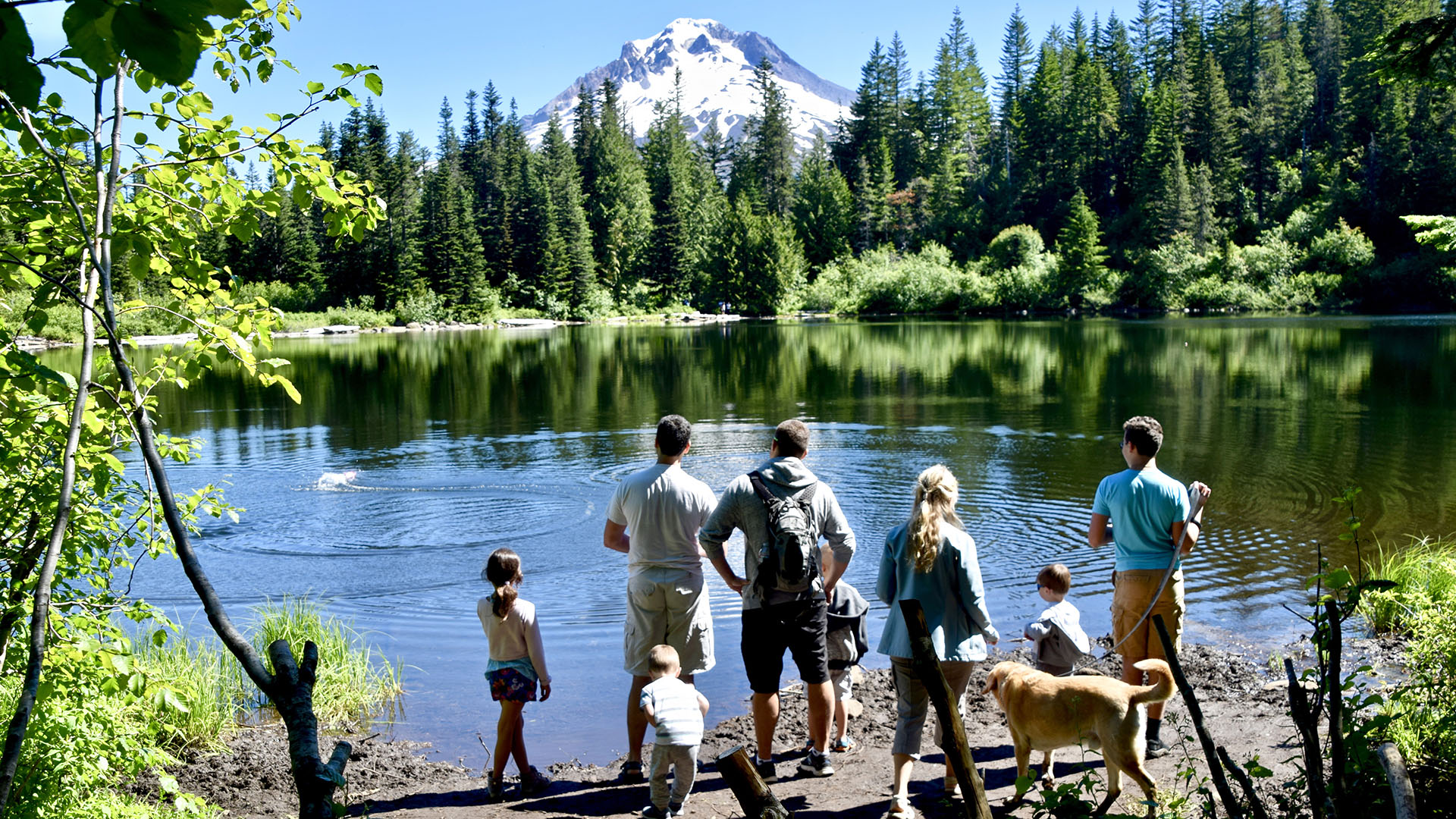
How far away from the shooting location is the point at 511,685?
5.57m

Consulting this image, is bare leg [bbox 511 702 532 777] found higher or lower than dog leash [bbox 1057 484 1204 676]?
lower

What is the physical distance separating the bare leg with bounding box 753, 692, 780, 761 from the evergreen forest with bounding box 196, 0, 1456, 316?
72.7 meters

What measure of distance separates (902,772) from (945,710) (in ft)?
10.1

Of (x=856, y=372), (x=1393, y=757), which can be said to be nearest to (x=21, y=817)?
(x=1393, y=757)

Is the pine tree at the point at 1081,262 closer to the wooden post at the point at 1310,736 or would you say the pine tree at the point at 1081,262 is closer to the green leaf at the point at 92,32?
the wooden post at the point at 1310,736

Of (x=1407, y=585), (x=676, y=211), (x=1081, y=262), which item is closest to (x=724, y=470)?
(x=1407, y=585)

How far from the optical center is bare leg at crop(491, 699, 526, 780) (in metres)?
5.56

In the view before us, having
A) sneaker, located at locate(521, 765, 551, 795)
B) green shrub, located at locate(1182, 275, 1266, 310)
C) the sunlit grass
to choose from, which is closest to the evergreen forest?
green shrub, located at locate(1182, 275, 1266, 310)

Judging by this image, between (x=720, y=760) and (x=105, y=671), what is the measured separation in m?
2.90

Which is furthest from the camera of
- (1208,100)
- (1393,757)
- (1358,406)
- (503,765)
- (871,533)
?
(1208,100)

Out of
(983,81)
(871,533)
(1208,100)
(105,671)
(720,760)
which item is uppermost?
(983,81)

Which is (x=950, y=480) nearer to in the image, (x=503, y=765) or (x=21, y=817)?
(x=503, y=765)

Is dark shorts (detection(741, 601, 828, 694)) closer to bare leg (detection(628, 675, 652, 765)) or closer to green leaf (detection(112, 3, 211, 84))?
bare leg (detection(628, 675, 652, 765))

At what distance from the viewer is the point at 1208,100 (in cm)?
9338
